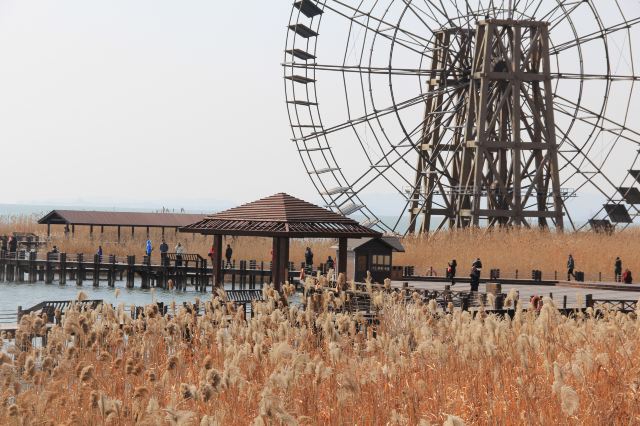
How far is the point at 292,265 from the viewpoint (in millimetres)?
49938

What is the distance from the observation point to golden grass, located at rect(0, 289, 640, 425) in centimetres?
883

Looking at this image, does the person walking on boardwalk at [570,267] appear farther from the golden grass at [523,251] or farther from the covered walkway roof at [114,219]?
the covered walkway roof at [114,219]

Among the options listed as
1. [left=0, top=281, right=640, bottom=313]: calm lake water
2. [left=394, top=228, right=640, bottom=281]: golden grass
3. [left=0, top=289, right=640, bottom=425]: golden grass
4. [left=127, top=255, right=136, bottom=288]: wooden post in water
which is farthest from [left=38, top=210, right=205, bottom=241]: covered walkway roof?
[left=0, top=289, right=640, bottom=425]: golden grass

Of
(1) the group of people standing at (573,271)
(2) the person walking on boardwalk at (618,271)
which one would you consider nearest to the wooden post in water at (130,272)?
(1) the group of people standing at (573,271)

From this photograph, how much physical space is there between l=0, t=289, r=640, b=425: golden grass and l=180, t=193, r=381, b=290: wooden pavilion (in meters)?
15.1

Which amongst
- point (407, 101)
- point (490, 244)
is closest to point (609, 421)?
point (490, 244)

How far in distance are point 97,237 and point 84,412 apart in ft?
193

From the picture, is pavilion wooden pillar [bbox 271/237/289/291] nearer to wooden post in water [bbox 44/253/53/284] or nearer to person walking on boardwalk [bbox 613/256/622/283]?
person walking on boardwalk [bbox 613/256/622/283]

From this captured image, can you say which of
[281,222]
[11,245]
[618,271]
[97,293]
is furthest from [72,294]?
[281,222]

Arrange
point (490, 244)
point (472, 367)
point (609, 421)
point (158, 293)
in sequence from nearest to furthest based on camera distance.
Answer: point (609, 421), point (472, 367), point (490, 244), point (158, 293)

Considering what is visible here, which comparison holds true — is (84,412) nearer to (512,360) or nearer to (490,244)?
(512,360)

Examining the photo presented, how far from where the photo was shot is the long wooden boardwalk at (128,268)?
2132 inches

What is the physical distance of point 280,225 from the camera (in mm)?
28875

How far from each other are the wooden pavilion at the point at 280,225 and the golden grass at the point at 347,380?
1506cm
